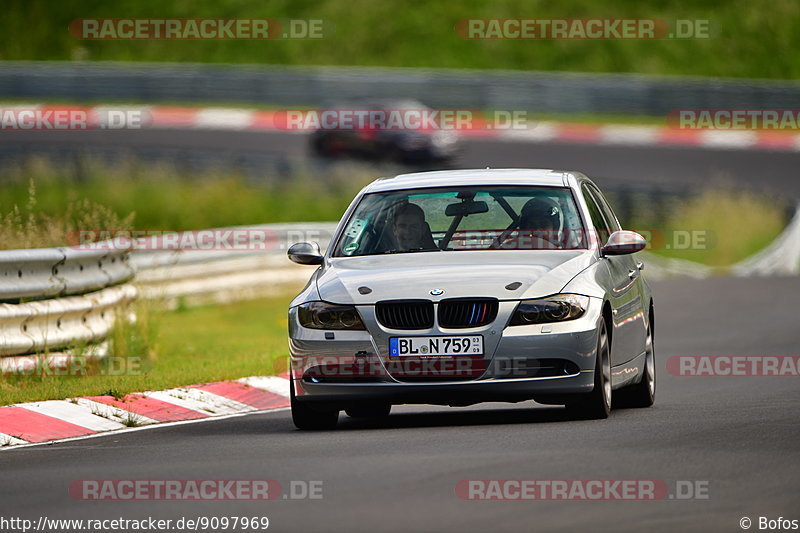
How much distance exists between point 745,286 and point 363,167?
11.2 m

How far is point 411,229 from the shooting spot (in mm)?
10859

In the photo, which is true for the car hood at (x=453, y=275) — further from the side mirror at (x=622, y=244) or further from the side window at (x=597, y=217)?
the side window at (x=597, y=217)

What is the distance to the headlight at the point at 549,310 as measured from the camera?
9781mm

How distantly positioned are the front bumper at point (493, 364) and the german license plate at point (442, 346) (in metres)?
0.04

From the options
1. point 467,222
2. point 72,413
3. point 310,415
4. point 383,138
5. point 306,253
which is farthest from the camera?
point 383,138

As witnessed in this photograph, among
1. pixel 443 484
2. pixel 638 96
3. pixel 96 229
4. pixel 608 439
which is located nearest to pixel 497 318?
pixel 608 439

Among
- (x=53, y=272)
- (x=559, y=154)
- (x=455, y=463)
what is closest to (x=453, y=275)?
(x=455, y=463)

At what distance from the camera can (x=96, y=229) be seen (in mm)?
14273

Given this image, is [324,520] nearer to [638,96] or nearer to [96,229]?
[96,229]

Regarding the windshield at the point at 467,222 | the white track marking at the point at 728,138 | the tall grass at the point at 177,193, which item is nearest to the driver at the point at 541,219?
the windshield at the point at 467,222

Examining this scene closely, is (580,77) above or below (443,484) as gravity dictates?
above

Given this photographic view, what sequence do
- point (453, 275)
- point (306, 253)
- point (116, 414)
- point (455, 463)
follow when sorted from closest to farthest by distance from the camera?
point (455, 463) → point (453, 275) → point (306, 253) → point (116, 414)

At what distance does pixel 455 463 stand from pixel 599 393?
204 centimetres

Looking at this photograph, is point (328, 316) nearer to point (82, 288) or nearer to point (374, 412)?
point (374, 412)
